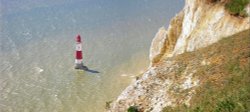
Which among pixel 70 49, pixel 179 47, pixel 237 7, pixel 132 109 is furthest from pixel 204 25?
pixel 70 49

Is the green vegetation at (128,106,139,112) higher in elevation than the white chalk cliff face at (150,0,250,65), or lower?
lower

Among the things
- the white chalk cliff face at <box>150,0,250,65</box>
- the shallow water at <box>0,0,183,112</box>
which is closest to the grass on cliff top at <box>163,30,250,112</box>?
the white chalk cliff face at <box>150,0,250,65</box>

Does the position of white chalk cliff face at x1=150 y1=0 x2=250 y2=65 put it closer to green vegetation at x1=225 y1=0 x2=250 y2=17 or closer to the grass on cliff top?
green vegetation at x1=225 y1=0 x2=250 y2=17

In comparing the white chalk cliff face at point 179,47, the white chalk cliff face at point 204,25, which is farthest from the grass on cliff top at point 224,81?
the white chalk cliff face at point 204,25

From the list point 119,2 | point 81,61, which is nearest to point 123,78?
point 81,61

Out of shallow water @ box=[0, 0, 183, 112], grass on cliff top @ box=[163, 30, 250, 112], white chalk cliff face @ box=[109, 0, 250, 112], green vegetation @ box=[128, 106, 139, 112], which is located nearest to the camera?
grass on cliff top @ box=[163, 30, 250, 112]

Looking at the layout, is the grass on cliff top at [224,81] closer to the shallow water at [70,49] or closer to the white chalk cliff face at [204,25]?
the white chalk cliff face at [204,25]
